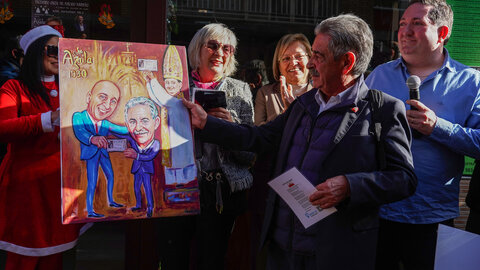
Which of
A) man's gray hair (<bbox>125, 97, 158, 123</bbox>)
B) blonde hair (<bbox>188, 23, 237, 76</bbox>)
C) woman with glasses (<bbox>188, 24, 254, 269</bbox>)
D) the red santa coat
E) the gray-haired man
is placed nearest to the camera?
the gray-haired man

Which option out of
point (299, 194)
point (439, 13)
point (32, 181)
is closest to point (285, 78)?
point (439, 13)

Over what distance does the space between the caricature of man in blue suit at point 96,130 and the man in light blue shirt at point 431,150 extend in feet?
4.85

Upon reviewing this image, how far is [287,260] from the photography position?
7.82ft

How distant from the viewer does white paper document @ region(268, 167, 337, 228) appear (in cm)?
221

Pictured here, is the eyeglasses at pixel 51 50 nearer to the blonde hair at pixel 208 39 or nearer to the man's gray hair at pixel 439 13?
the blonde hair at pixel 208 39

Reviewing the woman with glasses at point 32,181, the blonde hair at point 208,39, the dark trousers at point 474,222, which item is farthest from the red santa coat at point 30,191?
the dark trousers at point 474,222

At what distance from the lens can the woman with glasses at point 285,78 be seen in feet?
11.5

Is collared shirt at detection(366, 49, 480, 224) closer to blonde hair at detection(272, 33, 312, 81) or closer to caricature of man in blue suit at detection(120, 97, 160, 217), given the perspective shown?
blonde hair at detection(272, 33, 312, 81)

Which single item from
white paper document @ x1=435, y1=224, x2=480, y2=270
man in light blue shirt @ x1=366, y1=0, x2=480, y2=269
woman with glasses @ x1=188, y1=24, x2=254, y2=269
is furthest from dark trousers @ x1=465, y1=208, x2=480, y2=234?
woman with glasses @ x1=188, y1=24, x2=254, y2=269

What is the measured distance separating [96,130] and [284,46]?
1657 millimetres

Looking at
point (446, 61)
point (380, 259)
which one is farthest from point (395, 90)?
point (380, 259)

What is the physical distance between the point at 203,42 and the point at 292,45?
0.72 meters

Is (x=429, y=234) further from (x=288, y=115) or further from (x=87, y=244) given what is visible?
(x=87, y=244)

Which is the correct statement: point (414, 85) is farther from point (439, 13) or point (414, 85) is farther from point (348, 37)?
point (439, 13)
